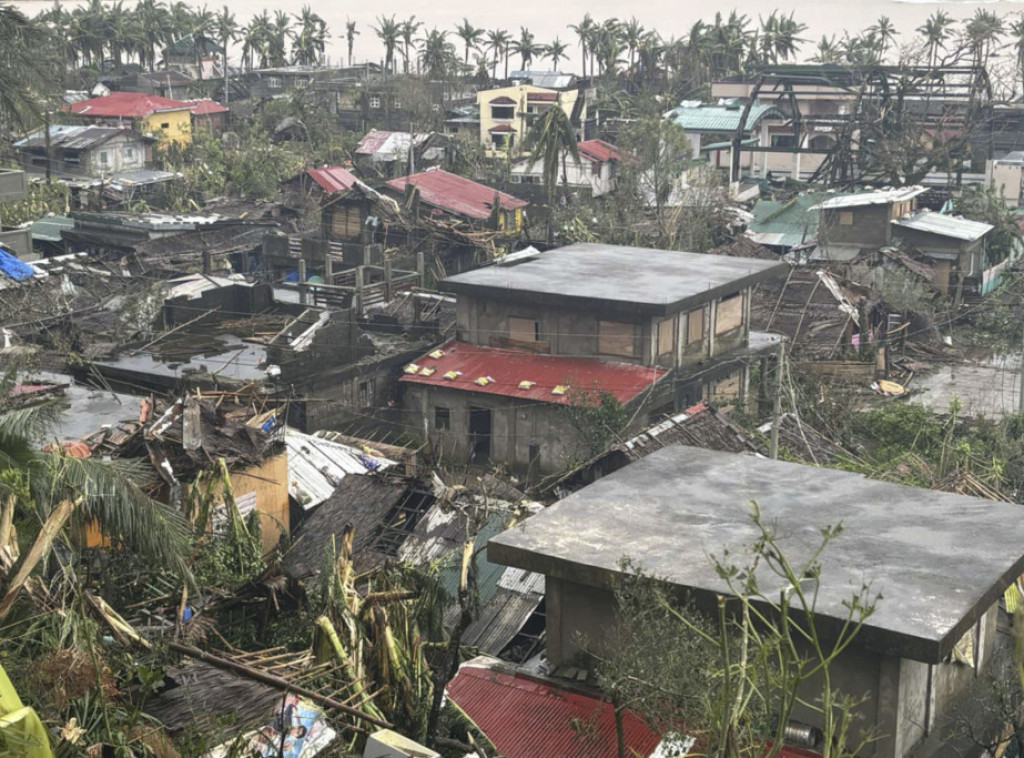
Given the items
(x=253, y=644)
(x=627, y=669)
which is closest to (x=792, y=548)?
(x=627, y=669)

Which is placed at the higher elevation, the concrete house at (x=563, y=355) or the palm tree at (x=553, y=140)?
the palm tree at (x=553, y=140)

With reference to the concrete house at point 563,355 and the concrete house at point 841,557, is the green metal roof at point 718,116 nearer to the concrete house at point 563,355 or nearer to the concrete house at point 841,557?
the concrete house at point 563,355

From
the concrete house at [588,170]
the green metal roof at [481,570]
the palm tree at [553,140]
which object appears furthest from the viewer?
the concrete house at [588,170]

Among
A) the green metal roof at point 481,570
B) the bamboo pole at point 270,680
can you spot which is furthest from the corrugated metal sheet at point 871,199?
the bamboo pole at point 270,680

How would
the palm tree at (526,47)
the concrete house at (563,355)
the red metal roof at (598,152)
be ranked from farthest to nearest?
the palm tree at (526,47) → the red metal roof at (598,152) → the concrete house at (563,355)

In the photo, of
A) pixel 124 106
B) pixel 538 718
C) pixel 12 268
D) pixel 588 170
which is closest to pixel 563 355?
pixel 12 268

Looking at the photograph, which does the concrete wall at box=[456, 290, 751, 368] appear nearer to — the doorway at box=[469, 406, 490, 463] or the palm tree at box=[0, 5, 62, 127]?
the doorway at box=[469, 406, 490, 463]

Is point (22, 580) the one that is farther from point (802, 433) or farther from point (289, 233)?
point (289, 233)
